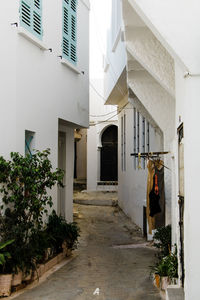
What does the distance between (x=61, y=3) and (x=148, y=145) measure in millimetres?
4904

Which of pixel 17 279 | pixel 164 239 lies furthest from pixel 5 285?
pixel 164 239

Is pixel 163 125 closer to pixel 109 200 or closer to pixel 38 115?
pixel 38 115

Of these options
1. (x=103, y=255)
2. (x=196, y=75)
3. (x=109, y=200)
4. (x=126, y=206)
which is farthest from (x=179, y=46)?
(x=109, y=200)

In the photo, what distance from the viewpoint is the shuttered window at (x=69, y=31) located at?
10.9 metres

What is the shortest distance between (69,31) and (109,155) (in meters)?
13.9

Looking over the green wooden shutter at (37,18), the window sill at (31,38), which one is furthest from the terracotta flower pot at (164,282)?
the green wooden shutter at (37,18)

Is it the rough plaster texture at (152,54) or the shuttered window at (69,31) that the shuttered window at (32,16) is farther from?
the rough plaster texture at (152,54)

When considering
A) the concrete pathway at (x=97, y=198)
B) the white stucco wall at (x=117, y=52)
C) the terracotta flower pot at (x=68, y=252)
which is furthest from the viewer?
the concrete pathway at (x=97, y=198)

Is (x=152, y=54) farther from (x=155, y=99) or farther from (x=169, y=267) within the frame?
(x=169, y=267)

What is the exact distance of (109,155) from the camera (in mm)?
24594

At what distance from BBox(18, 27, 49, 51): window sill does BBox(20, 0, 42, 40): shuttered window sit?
172 millimetres

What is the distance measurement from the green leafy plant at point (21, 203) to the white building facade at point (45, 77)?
1.52 ft

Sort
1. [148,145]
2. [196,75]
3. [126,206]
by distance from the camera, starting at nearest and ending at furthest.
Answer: [196,75], [148,145], [126,206]

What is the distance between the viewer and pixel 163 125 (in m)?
9.13
